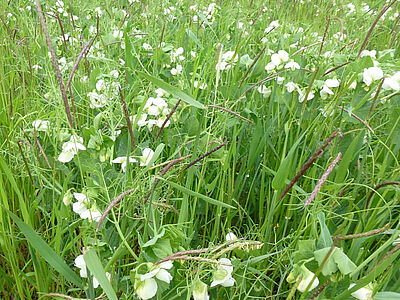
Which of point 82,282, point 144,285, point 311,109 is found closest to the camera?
point 144,285

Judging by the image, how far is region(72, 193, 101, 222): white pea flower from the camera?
0.87 metres

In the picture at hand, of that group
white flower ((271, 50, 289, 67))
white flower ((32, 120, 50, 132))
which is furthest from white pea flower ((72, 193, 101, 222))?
white flower ((271, 50, 289, 67))

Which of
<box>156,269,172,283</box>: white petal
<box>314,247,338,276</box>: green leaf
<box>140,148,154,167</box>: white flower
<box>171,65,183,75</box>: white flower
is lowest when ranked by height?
<box>156,269,172,283</box>: white petal

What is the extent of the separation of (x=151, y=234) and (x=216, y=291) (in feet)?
0.68

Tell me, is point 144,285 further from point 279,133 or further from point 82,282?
point 279,133

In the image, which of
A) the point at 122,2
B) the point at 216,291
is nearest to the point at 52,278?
the point at 216,291

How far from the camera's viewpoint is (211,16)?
2.55 m

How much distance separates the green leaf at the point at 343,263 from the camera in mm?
645

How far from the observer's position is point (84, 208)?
89cm

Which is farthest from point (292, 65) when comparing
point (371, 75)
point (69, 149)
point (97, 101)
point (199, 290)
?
point (199, 290)

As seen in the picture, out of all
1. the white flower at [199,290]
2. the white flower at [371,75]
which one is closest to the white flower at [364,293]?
the white flower at [199,290]

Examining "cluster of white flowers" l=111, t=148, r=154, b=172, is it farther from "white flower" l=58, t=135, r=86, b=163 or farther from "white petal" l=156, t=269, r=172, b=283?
"white petal" l=156, t=269, r=172, b=283

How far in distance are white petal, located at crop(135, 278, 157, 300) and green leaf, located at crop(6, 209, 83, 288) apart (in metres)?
0.23

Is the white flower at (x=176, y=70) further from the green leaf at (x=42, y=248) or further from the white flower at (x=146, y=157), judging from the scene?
the green leaf at (x=42, y=248)
